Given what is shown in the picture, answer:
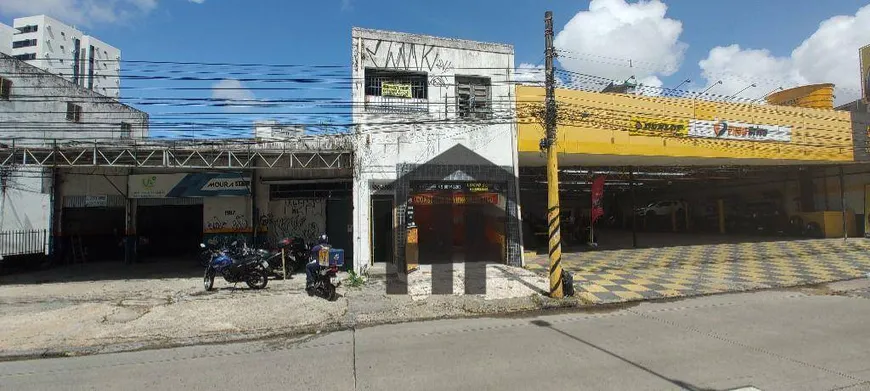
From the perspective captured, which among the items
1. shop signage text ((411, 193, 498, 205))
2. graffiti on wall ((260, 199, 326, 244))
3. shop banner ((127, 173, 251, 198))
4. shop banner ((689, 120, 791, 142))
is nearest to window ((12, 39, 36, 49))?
shop banner ((127, 173, 251, 198))

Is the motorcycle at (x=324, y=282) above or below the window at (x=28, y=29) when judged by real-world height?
below

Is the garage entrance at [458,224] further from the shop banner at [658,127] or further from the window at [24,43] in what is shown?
the window at [24,43]

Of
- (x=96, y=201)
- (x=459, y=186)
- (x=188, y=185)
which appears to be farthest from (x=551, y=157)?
(x=96, y=201)

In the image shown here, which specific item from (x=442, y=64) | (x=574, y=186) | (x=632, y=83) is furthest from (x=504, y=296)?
(x=574, y=186)

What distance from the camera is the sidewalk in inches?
315

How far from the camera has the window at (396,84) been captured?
14.8 metres

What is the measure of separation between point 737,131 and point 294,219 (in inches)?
716

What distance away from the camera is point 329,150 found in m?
13.9

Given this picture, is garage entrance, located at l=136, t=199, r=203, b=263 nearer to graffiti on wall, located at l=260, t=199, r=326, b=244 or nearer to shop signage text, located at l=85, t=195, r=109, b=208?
shop signage text, located at l=85, t=195, r=109, b=208

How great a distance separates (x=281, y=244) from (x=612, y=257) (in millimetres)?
12128

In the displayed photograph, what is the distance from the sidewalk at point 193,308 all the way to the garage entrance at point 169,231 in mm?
5246

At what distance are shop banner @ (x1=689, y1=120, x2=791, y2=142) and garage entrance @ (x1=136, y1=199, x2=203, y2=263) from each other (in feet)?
68.2

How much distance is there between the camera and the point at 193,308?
1010 centimetres

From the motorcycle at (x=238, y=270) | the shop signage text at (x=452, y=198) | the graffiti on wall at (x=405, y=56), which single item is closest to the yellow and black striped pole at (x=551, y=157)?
the shop signage text at (x=452, y=198)
